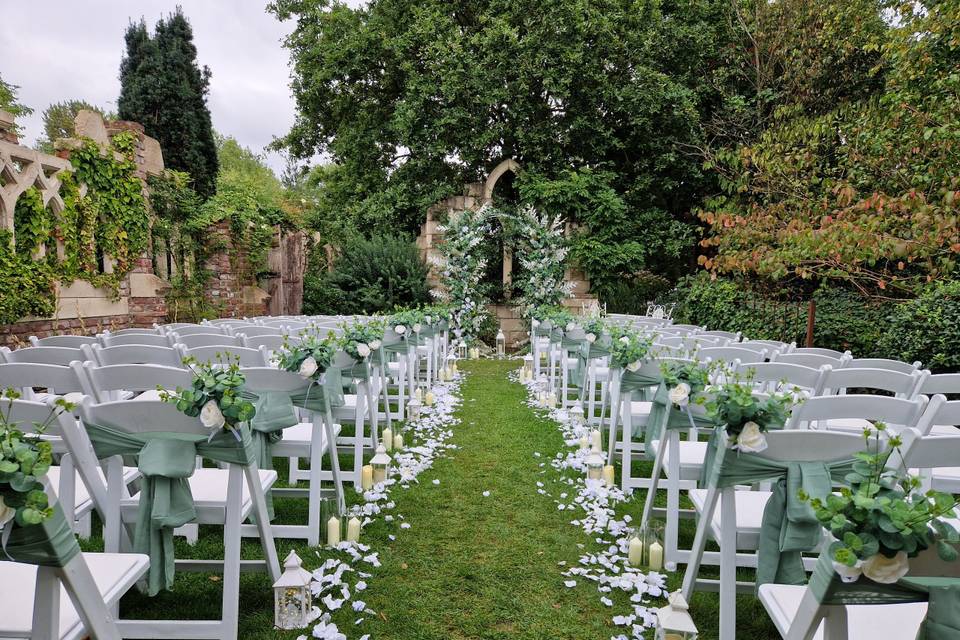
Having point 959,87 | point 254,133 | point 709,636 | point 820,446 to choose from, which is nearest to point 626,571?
point 709,636

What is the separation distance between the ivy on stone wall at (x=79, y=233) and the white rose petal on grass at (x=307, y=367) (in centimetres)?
502

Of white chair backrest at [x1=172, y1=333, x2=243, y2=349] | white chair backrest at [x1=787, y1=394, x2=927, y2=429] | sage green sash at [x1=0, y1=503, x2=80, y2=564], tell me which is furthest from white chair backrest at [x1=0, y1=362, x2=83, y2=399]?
white chair backrest at [x1=787, y1=394, x2=927, y2=429]

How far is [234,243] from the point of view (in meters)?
11.0

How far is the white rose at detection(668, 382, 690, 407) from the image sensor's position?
8.39ft

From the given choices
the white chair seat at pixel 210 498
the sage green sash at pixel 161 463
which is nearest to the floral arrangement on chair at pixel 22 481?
the sage green sash at pixel 161 463

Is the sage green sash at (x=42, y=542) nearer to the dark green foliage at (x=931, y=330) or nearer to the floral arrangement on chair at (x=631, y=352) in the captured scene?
the floral arrangement on chair at (x=631, y=352)

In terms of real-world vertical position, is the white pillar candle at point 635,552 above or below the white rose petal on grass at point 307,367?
below

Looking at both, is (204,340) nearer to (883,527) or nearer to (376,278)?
(883,527)

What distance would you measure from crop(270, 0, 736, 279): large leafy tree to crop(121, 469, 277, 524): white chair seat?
417 inches

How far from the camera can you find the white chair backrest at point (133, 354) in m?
3.41

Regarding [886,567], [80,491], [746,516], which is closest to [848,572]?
[886,567]

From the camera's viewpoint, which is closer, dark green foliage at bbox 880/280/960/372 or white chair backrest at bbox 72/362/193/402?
white chair backrest at bbox 72/362/193/402

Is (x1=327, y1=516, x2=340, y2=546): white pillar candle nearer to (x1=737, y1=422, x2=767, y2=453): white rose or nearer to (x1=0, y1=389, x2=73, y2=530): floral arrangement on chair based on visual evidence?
(x1=0, y1=389, x2=73, y2=530): floral arrangement on chair

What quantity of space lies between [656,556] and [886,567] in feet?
6.09
